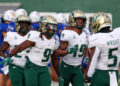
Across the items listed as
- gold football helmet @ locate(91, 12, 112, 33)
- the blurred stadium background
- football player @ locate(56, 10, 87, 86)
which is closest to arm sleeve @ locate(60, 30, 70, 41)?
football player @ locate(56, 10, 87, 86)

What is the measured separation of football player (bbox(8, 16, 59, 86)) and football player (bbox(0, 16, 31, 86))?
1.43 feet

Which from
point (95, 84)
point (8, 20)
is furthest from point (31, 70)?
point (8, 20)

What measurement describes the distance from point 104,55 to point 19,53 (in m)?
1.93

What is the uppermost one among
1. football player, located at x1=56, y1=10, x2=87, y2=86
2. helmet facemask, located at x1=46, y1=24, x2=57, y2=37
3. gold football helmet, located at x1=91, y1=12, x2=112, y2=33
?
gold football helmet, located at x1=91, y1=12, x2=112, y2=33

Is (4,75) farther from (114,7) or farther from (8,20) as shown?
(114,7)

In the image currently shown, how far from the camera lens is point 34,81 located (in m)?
5.93

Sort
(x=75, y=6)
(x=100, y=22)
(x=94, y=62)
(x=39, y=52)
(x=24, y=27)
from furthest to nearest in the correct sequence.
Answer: (x=75, y=6)
(x=24, y=27)
(x=39, y=52)
(x=100, y=22)
(x=94, y=62)

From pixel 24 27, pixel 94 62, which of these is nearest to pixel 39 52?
pixel 24 27

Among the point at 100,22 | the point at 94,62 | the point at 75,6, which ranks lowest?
the point at 94,62

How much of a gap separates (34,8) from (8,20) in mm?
6058

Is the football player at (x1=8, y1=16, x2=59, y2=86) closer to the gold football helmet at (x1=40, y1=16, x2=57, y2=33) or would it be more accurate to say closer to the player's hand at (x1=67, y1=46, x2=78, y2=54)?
the gold football helmet at (x1=40, y1=16, x2=57, y2=33)

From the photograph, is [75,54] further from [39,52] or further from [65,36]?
[39,52]

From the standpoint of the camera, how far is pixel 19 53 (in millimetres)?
6516

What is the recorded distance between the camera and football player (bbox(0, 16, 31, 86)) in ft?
21.0
